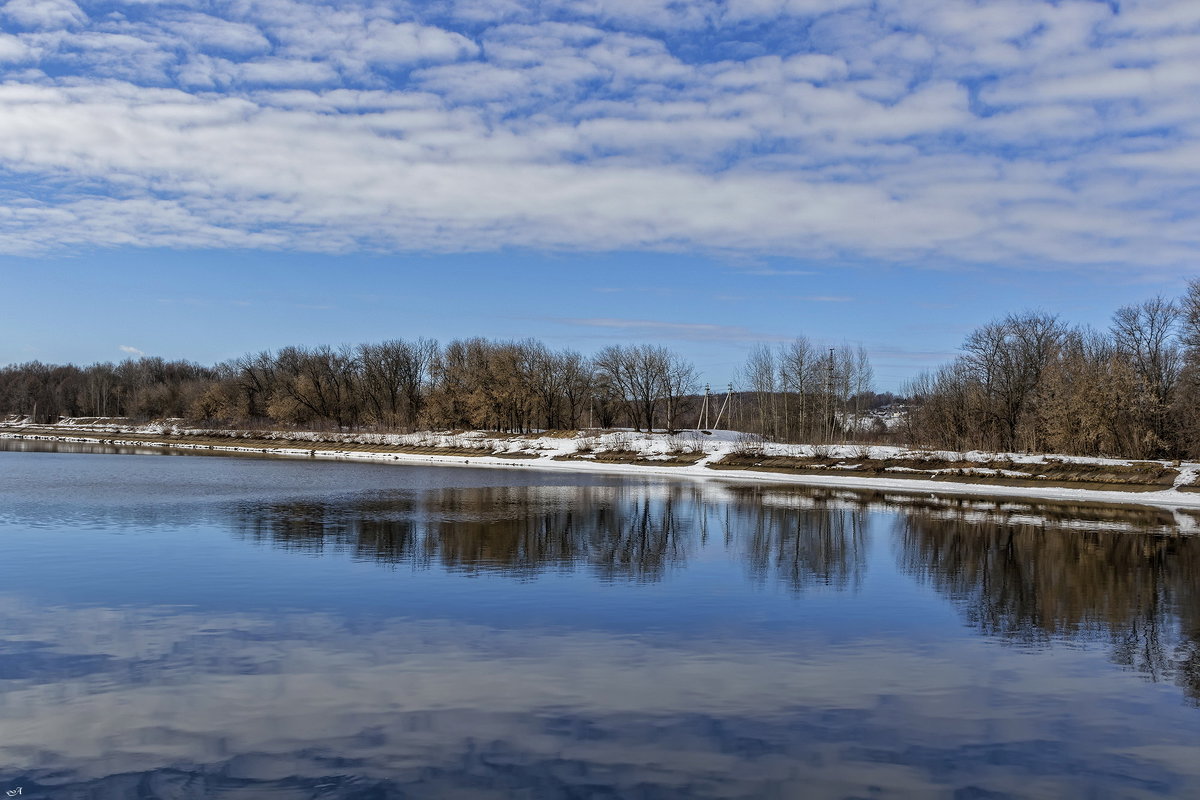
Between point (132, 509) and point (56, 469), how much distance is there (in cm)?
2292

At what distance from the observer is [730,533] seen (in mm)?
22500

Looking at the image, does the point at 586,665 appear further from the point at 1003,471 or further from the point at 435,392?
the point at 435,392

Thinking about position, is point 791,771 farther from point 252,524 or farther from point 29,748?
point 252,524

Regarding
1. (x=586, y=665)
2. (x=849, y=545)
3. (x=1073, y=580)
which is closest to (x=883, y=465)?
(x=849, y=545)

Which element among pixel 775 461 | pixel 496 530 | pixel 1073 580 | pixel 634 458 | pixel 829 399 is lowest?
pixel 1073 580

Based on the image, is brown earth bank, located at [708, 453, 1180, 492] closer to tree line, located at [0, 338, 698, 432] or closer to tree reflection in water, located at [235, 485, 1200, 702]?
tree reflection in water, located at [235, 485, 1200, 702]

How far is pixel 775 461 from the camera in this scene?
165ft

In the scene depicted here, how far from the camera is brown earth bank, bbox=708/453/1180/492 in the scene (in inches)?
1387

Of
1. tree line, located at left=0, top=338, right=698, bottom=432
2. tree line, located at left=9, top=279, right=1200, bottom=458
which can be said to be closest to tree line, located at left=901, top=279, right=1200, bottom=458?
tree line, located at left=9, top=279, right=1200, bottom=458

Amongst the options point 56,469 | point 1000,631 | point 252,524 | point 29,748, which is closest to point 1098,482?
point 1000,631

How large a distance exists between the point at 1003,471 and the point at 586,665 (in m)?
34.6

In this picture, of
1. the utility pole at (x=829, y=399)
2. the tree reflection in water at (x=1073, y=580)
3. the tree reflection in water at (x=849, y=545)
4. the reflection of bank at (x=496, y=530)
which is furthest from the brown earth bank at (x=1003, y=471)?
the utility pole at (x=829, y=399)

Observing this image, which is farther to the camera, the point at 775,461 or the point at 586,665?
the point at 775,461

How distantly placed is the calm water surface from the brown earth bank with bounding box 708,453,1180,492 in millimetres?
16847
